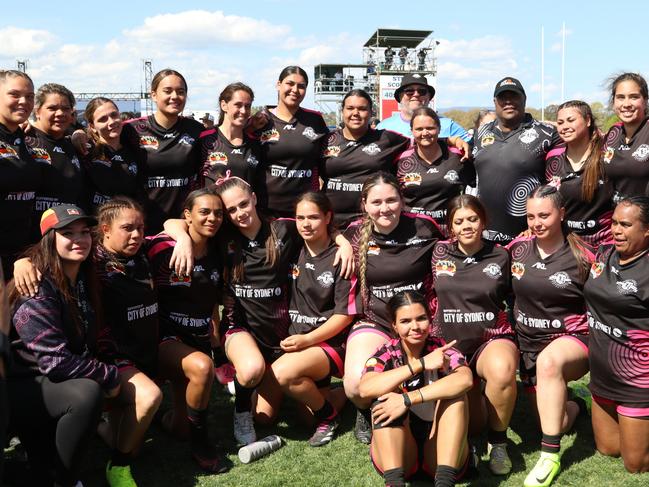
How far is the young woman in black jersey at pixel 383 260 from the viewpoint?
4641mm

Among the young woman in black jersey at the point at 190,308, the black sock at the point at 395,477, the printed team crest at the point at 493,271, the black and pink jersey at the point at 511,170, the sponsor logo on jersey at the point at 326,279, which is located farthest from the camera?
the black and pink jersey at the point at 511,170

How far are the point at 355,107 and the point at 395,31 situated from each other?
2181 inches

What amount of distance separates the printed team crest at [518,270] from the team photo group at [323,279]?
16mm

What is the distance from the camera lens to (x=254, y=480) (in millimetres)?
4133

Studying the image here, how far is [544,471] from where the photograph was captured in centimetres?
399

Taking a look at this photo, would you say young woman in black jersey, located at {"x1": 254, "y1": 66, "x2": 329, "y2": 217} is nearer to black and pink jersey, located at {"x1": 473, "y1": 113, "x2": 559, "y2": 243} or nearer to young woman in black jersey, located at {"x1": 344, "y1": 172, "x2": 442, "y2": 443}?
young woman in black jersey, located at {"x1": 344, "y1": 172, "x2": 442, "y2": 443}

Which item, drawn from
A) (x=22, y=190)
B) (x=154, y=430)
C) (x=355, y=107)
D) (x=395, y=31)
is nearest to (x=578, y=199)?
(x=355, y=107)

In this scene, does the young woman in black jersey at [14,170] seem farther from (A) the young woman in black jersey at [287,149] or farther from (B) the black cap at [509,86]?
(B) the black cap at [509,86]

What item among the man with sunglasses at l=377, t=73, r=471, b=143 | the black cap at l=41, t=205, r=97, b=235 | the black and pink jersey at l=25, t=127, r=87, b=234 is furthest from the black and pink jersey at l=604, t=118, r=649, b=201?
the black and pink jersey at l=25, t=127, r=87, b=234

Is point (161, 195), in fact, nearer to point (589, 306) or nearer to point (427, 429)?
point (427, 429)

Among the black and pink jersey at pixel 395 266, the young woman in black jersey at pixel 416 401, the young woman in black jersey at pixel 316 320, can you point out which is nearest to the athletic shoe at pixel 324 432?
the young woman in black jersey at pixel 316 320

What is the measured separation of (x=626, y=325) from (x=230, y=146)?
3356 millimetres

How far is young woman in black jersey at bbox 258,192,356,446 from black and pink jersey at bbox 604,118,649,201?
84.1 inches

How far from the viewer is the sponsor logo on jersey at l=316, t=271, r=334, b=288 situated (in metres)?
4.81
